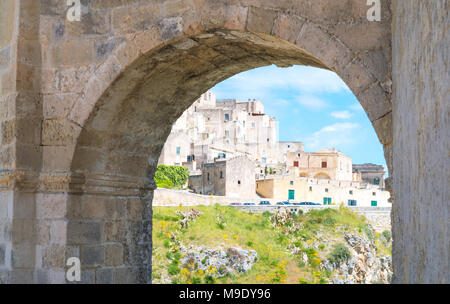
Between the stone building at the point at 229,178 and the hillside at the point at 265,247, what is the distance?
8182mm

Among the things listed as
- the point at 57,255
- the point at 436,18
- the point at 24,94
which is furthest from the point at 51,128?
the point at 436,18

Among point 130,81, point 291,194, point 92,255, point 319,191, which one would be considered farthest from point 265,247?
point 130,81

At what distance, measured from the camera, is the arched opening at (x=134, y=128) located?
3.81m

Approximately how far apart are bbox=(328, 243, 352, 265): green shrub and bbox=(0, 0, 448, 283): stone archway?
76.5 feet

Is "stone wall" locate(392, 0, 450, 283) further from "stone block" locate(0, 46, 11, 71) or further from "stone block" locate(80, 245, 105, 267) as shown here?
"stone block" locate(0, 46, 11, 71)

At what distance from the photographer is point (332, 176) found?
50.8 m

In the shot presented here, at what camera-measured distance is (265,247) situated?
26.1m

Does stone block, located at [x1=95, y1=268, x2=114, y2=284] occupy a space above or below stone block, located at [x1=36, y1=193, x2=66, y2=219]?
below

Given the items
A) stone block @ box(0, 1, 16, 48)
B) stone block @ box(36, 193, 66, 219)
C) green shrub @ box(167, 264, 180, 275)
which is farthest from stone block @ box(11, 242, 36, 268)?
green shrub @ box(167, 264, 180, 275)

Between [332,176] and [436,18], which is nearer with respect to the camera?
[436,18]

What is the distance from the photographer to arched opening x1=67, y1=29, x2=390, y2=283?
3.81 m
